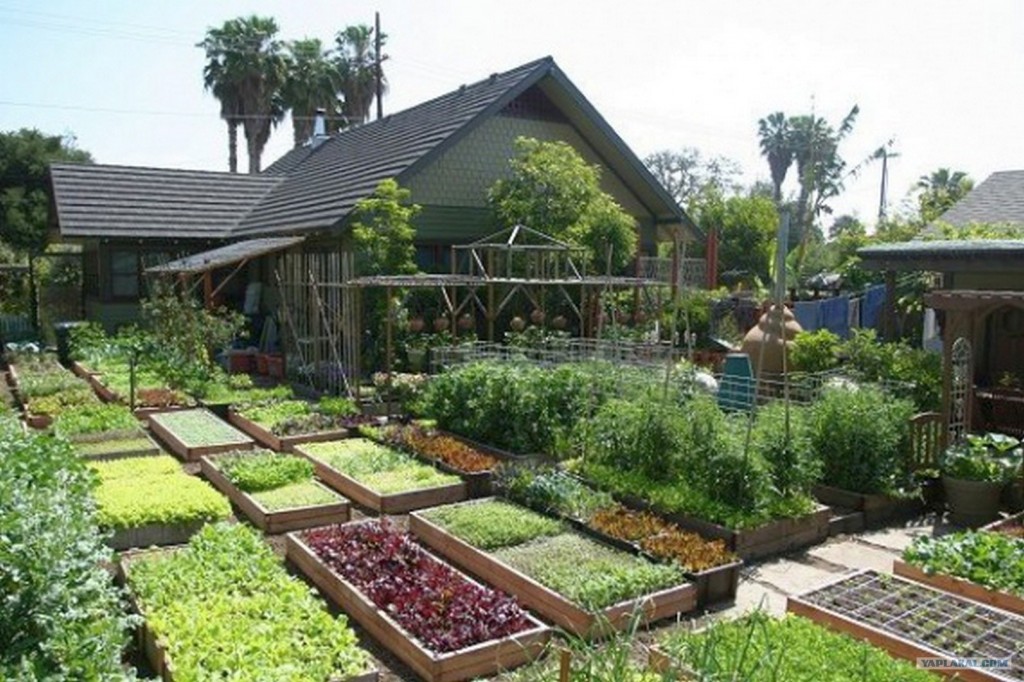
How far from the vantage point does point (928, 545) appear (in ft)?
21.5

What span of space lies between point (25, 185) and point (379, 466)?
35.6 meters

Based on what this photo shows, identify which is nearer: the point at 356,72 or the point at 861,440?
the point at 861,440

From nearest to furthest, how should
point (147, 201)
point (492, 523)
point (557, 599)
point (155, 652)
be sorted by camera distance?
point (155, 652), point (557, 599), point (492, 523), point (147, 201)

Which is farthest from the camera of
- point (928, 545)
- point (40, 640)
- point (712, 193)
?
point (712, 193)

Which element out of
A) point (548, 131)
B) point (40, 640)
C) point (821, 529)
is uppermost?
point (548, 131)

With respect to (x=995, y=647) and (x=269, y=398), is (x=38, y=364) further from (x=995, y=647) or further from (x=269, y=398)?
(x=995, y=647)

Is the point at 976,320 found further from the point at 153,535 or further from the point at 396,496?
the point at 153,535

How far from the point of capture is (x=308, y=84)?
1591 inches

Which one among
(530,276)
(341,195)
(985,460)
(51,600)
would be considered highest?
(341,195)

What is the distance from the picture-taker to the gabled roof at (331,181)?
18.1 meters

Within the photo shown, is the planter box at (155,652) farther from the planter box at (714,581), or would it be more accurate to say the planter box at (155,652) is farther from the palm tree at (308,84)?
the palm tree at (308,84)

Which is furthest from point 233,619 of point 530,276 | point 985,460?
point 530,276

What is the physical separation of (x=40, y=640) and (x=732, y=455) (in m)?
5.82

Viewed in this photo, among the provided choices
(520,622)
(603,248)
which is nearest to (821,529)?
(520,622)
